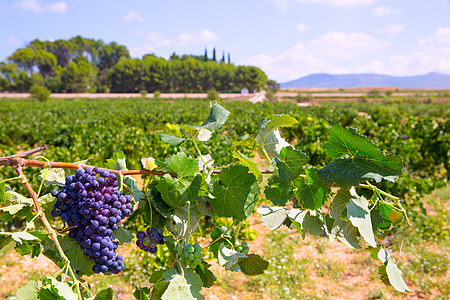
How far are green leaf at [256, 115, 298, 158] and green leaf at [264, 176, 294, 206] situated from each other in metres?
0.10

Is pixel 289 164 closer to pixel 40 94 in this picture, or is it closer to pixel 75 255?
pixel 75 255

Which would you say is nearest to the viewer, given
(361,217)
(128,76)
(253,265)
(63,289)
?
(63,289)

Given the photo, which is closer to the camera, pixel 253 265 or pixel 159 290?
pixel 159 290

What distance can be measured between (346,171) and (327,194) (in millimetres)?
168

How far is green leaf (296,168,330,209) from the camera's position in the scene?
3.25ft

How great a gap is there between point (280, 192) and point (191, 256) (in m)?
0.34

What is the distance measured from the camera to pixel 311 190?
1.00 metres

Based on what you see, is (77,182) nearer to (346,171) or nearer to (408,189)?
(346,171)

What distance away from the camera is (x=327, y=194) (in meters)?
1.04

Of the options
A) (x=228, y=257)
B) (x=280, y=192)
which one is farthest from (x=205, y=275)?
(x=280, y=192)

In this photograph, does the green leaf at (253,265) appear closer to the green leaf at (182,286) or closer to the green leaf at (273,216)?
the green leaf at (273,216)

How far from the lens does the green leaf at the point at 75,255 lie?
0.94m

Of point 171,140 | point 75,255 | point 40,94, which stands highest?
point 40,94

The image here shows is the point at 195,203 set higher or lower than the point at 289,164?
lower
